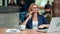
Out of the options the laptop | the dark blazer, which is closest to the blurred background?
the dark blazer

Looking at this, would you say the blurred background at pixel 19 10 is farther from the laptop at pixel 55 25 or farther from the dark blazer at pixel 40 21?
the laptop at pixel 55 25

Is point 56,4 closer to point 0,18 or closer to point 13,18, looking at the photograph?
point 13,18

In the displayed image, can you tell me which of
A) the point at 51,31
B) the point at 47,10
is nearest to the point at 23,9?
the point at 47,10

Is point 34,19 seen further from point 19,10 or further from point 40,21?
point 19,10

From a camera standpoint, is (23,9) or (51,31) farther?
(23,9)

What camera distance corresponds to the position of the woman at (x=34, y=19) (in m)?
2.99

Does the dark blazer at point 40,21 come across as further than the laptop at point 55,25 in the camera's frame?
Yes

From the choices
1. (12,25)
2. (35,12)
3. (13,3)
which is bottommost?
(12,25)

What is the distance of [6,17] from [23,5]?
1.39ft

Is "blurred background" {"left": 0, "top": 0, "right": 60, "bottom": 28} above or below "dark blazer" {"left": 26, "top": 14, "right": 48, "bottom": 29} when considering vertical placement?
above

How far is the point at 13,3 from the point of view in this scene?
2996 mm

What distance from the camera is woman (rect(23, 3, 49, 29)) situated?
299 cm

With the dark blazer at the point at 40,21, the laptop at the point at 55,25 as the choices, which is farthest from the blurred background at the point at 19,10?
the laptop at the point at 55,25

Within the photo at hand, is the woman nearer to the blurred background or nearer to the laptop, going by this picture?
the blurred background
